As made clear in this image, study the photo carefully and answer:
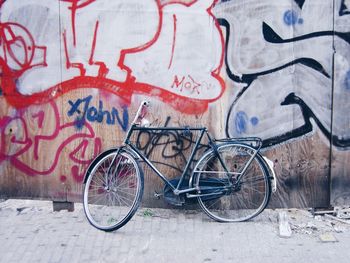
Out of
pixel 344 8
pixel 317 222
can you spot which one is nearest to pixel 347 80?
pixel 344 8

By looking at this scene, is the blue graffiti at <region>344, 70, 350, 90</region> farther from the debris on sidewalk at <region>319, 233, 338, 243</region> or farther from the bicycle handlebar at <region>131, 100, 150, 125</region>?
the bicycle handlebar at <region>131, 100, 150, 125</region>

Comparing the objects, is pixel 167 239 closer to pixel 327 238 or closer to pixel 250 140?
pixel 250 140

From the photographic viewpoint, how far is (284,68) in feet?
19.1

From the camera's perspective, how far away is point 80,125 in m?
6.00

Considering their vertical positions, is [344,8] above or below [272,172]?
above

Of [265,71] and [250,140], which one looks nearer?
[250,140]

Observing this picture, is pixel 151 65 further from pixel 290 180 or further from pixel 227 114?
pixel 290 180

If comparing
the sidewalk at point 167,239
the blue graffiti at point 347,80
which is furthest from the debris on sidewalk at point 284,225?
the blue graffiti at point 347,80

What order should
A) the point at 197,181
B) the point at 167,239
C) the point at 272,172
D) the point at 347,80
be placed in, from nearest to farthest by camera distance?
the point at 167,239
the point at 272,172
the point at 197,181
the point at 347,80

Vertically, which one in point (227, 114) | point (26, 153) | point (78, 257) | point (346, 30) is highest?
point (346, 30)

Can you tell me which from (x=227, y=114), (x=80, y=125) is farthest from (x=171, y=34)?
(x=80, y=125)

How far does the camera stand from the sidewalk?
4992 millimetres

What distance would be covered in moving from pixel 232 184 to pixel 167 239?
3.08 ft

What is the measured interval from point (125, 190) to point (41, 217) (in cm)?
97
